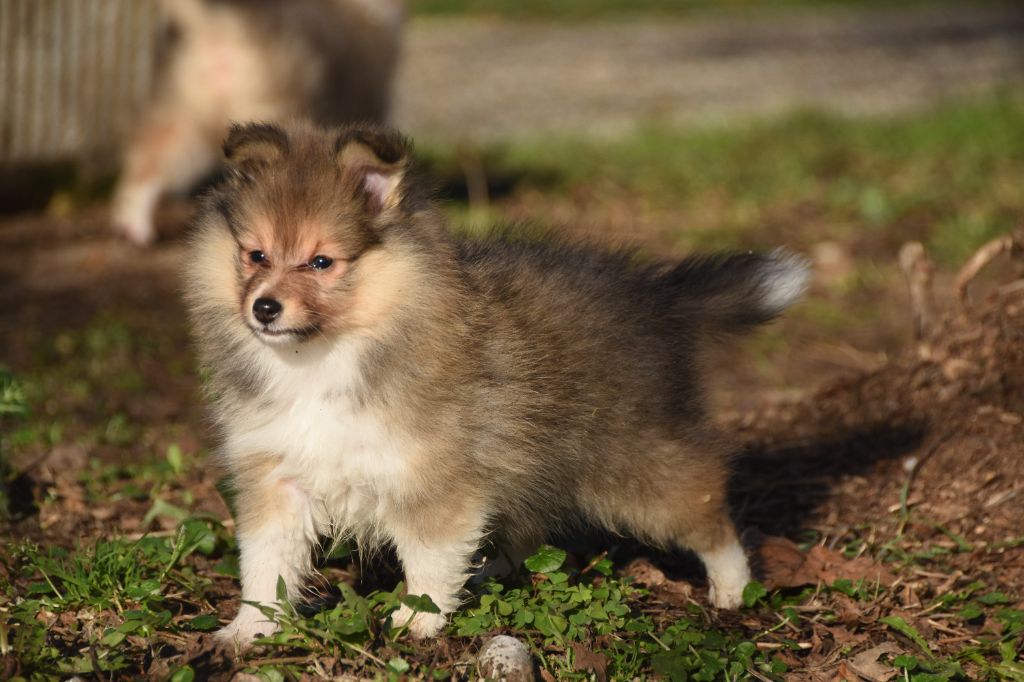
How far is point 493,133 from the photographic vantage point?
1185 centimetres

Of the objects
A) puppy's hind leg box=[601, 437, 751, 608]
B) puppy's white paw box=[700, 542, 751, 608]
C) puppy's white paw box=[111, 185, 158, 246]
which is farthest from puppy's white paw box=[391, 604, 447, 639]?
puppy's white paw box=[111, 185, 158, 246]

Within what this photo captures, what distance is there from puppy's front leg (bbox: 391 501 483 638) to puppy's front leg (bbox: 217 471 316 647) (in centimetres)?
29

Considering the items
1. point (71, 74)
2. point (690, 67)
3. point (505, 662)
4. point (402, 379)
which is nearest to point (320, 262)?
point (402, 379)

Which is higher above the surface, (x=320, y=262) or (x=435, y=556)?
(x=320, y=262)

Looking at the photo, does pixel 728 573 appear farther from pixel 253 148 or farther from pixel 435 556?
pixel 253 148

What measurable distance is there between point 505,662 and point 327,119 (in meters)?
6.03

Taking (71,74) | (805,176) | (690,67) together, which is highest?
(805,176)

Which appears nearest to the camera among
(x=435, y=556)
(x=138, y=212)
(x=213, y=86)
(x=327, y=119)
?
(x=435, y=556)

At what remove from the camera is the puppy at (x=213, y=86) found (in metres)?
8.23

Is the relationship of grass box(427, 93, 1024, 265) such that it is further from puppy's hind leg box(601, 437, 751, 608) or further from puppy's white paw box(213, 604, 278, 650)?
puppy's white paw box(213, 604, 278, 650)

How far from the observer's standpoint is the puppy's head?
10.4ft

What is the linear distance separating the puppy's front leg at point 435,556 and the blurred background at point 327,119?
71 centimetres

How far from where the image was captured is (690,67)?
48.2 feet

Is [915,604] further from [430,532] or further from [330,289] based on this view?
[330,289]
